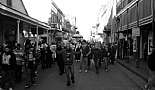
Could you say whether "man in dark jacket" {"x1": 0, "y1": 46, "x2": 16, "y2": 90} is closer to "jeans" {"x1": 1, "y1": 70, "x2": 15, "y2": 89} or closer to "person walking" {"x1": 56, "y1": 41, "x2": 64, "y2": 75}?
"jeans" {"x1": 1, "y1": 70, "x2": 15, "y2": 89}

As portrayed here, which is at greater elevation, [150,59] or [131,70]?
[150,59]

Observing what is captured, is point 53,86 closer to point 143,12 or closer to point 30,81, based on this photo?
point 30,81

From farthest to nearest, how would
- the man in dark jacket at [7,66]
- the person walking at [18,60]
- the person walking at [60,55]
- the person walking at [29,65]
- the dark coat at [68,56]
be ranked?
1. the person walking at [60,55]
2. the person walking at [18,60]
3. the dark coat at [68,56]
4. the person walking at [29,65]
5. the man in dark jacket at [7,66]

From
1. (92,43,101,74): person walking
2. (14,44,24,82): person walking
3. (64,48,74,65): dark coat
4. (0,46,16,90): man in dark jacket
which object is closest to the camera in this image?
(0,46,16,90): man in dark jacket

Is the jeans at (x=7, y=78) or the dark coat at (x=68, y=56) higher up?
the dark coat at (x=68, y=56)

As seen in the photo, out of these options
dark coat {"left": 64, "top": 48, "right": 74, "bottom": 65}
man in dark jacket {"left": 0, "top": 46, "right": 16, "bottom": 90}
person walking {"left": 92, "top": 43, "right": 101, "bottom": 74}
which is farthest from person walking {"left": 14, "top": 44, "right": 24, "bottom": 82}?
person walking {"left": 92, "top": 43, "right": 101, "bottom": 74}

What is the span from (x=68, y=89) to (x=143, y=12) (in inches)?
497

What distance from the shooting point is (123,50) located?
2805cm

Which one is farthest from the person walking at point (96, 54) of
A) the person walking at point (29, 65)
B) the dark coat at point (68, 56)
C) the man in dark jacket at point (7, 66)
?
the man in dark jacket at point (7, 66)

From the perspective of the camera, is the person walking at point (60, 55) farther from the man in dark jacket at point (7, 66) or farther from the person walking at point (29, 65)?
the man in dark jacket at point (7, 66)

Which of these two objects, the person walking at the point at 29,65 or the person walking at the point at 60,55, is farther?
the person walking at the point at 60,55

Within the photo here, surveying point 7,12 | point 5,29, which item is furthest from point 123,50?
point 7,12

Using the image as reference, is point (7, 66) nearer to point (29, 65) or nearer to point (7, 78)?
point (7, 78)

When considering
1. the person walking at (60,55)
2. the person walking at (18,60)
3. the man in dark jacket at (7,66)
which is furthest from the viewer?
the person walking at (60,55)
